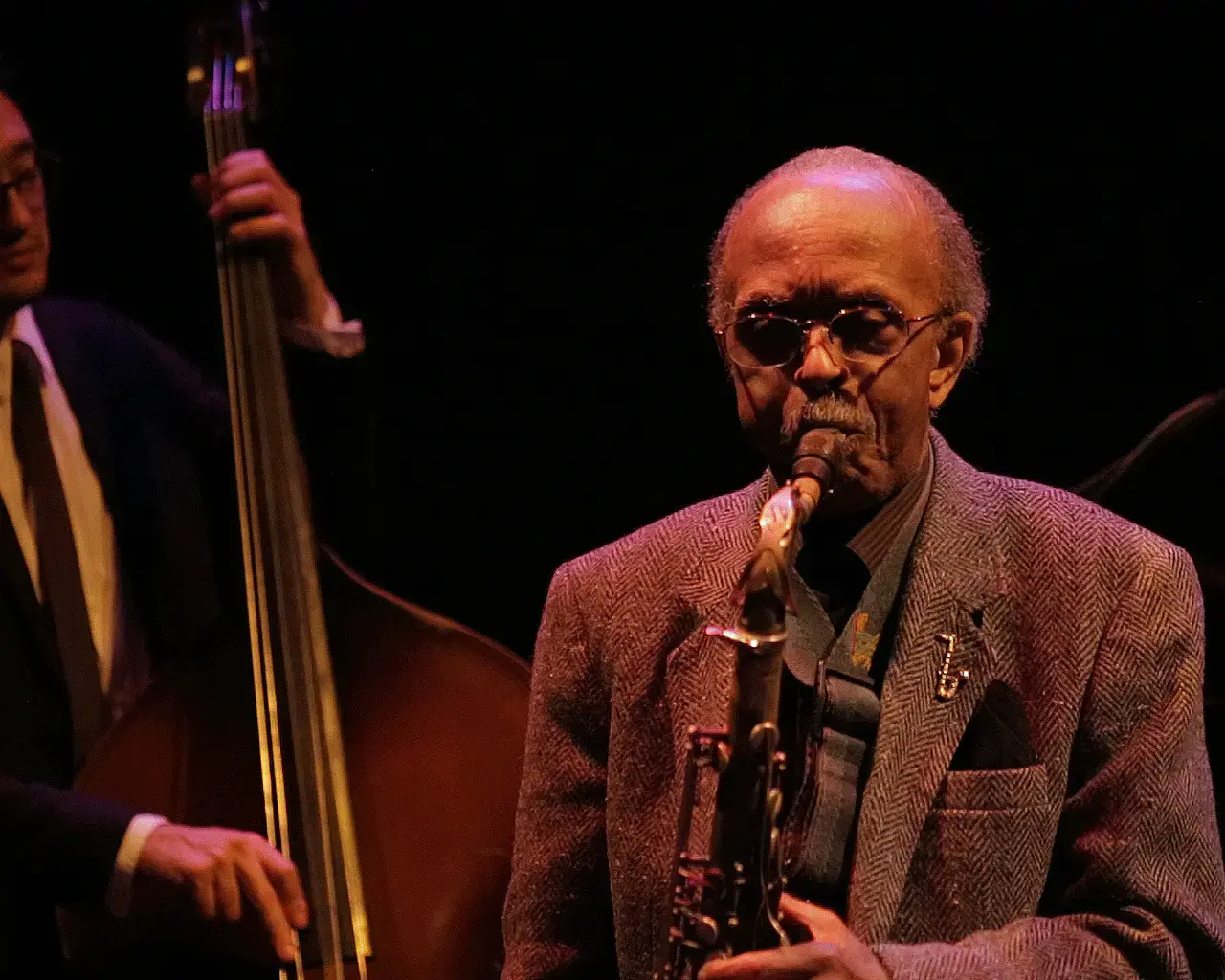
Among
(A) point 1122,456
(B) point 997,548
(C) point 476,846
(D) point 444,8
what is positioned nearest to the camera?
(B) point 997,548

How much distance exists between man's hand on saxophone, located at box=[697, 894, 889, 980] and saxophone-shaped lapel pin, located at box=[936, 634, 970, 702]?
12.5 inches

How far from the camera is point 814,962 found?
1.67m

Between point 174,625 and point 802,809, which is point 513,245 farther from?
point 802,809

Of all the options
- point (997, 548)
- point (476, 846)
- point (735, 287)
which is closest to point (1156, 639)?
point (997, 548)

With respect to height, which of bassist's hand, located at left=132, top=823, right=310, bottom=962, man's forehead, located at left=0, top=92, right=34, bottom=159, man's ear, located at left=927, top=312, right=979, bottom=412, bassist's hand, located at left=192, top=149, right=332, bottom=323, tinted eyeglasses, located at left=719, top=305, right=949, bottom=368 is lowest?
bassist's hand, located at left=132, top=823, right=310, bottom=962

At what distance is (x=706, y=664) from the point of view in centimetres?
201

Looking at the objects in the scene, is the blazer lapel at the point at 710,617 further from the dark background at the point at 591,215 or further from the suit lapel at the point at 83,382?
the suit lapel at the point at 83,382

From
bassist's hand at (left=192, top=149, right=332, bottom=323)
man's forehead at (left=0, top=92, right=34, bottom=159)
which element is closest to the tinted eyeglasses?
bassist's hand at (left=192, top=149, right=332, bottom=323)

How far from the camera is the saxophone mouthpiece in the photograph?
1.78 m

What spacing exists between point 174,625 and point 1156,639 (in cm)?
153

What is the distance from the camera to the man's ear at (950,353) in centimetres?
202

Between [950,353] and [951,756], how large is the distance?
53 cm

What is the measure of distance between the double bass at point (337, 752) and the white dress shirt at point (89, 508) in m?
0.30

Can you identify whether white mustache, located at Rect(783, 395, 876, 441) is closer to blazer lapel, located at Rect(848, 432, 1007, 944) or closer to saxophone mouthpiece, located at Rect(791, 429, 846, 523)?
saxophone mouthpiece, located at Rect(791, 429, 846, 523)
